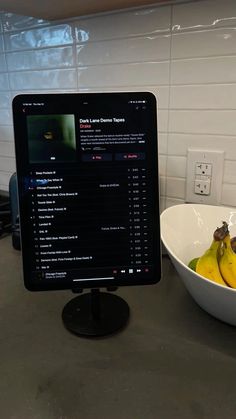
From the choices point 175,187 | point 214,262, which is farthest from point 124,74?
point 214,262

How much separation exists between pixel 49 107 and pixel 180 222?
0.38 metres

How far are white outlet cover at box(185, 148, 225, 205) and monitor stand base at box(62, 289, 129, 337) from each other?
1.09 ft

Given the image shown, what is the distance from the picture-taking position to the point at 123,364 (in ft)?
1.76

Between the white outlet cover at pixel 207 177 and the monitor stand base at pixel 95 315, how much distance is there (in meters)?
0.33

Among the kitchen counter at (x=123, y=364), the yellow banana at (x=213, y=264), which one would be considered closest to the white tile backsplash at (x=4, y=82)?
the kitchen counter at (x=123, y=364)

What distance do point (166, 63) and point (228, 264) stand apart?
504 mm

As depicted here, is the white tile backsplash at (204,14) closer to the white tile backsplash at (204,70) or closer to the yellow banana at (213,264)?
the white tile backsplash at (204,70)

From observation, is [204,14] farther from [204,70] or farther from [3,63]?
[3,63]

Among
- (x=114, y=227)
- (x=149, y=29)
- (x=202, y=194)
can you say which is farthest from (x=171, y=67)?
(x=114, y=227)

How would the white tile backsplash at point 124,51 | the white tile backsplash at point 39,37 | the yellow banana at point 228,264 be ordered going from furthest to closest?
1. the white tile backsplash at point 39,37
2. the white tile backsplash at point 124,51
3. the yellow banana at point 228,264

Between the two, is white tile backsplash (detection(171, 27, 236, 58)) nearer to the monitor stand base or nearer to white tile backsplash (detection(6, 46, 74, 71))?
white tile backsplash (detection(6, 46, 74, 71))

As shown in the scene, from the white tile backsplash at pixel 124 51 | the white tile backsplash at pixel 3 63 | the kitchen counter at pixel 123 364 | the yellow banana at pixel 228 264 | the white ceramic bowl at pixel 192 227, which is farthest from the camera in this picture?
the white tile backsplash at pixel 3 63

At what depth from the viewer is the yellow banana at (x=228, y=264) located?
59 cm

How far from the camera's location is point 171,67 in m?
0.81
